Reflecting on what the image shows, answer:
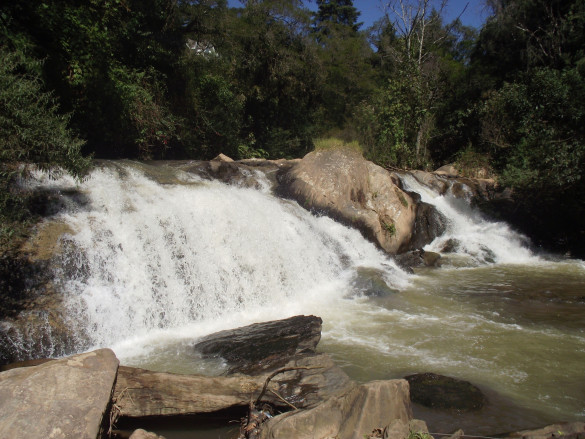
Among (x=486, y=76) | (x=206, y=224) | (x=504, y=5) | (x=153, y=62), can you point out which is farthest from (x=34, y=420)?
(x=504, y=5)

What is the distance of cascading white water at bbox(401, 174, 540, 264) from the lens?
11.5m

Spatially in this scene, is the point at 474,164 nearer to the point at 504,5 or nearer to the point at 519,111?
the point at 519,111

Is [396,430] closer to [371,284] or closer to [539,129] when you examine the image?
[371,284]

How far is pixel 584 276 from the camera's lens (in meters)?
9.66

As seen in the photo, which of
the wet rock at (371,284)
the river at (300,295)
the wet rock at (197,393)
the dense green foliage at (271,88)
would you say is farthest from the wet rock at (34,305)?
the wet rock at (371,284)

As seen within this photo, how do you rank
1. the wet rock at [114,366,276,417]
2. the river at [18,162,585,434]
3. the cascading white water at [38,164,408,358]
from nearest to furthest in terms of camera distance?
1. the wet rock at [114,366,276,417]
2. the river at [18,162,585,434]
3. the cascading white water at [38,164,408,358]

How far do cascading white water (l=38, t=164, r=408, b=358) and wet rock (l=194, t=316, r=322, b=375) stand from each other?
71 cm

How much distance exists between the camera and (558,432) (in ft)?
10.2

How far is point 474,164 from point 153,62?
12.6m

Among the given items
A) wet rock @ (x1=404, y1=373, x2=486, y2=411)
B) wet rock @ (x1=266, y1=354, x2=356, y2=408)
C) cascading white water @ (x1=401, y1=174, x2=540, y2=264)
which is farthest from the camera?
cascading white water @ (x1=401, y1=174, x2=540, y2=264)

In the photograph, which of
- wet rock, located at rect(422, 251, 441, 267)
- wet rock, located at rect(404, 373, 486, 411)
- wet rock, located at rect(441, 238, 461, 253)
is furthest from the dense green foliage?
wet rock, located at rect(404, 373, 486, 411)

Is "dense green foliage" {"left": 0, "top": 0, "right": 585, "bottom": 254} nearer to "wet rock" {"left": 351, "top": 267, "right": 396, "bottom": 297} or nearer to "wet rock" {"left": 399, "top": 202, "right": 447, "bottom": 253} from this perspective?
"wet rock" {"left": 399, "top": 202, "right": 447, "bottom": 253}

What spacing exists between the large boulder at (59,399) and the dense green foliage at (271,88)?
3.41 m

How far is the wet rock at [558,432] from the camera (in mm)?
3092
